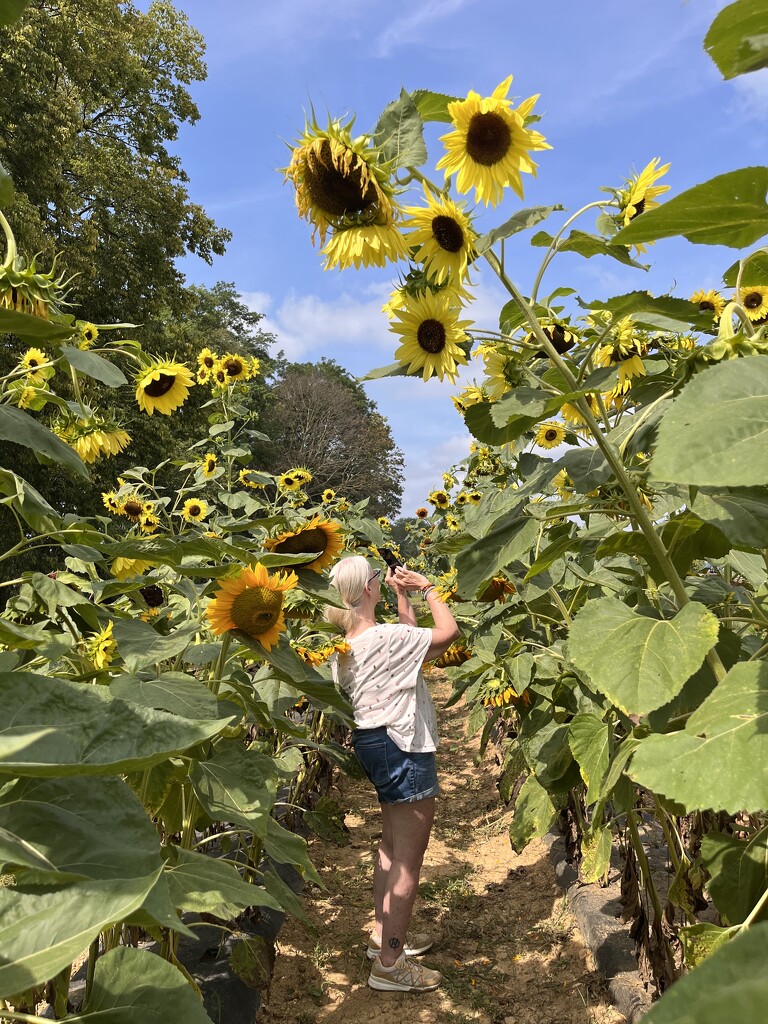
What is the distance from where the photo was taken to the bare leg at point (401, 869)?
324 centimetres

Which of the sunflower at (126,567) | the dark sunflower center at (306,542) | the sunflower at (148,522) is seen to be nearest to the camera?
the dark sunflower center at (306,542)

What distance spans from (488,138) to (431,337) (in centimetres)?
34

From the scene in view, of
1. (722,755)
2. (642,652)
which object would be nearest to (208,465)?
(642,652)

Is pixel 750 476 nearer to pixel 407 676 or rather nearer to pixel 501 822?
pixel 407 676

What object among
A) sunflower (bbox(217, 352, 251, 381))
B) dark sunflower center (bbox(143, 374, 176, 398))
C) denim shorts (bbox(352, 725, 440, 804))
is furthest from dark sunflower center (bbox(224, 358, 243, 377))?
denim shorts (bbox(352, 725, 440, 804))

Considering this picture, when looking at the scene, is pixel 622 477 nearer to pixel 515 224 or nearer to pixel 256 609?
pixel 515 224

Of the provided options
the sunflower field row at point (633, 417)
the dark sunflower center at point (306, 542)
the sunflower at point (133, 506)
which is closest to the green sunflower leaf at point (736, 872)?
the sunflower field row at point (633, 417)

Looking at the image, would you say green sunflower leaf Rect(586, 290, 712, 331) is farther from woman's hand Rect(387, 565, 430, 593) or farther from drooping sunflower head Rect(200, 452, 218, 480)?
drooping sunflower head Rect(200, 452, 218, 480)

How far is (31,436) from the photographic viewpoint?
3.85 ft

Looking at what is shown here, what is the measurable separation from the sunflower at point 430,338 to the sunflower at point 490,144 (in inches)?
7.9

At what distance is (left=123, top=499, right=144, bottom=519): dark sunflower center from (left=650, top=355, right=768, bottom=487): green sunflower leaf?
3.69m

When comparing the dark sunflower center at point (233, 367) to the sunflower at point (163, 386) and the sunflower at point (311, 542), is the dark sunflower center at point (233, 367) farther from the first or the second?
the sunflower at point (311, 542)

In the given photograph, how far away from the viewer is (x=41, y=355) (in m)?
2.37

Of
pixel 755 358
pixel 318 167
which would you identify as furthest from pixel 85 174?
pixel 755 358
